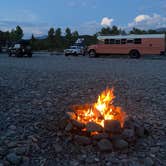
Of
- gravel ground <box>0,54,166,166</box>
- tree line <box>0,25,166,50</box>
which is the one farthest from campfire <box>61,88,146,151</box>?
tree line <box>0,25,166,50</box>

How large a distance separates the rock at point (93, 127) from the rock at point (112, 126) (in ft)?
0.30

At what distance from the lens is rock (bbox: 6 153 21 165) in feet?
13.4

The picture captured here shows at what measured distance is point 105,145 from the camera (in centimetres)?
443

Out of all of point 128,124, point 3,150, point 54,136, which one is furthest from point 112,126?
point 3,150

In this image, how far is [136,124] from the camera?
508cm

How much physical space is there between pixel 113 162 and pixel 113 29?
6752 centimetres

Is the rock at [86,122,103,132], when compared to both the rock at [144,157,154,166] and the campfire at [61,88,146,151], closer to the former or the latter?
the campfire at [61,88,146,151]

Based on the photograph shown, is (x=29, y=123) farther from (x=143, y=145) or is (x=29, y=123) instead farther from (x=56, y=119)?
(x=143, y=145)

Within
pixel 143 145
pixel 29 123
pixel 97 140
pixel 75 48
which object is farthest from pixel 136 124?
pixel 75 48

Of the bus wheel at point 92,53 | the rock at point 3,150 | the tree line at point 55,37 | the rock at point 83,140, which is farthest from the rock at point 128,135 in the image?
the tree line at point 55,37

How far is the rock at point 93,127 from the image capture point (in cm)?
454

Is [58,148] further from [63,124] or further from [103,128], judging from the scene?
[103,128]

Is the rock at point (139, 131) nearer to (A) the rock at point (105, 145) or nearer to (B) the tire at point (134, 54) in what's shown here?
(A) the rock at point (105, 145)

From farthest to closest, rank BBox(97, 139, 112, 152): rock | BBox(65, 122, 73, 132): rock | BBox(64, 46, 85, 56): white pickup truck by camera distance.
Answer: BBox(64, 46, 85, 56): white pickup truck, BBox(65, 122, 73, 132): rock, BBox(97, 139, 112, 152): rock
